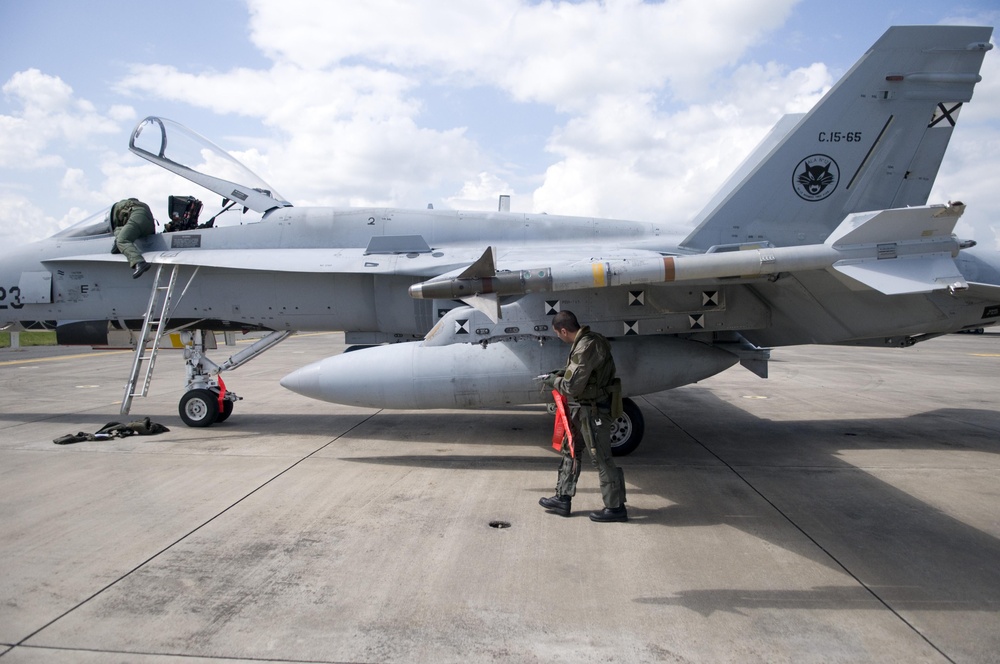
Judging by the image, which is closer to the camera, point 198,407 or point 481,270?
point 481,270

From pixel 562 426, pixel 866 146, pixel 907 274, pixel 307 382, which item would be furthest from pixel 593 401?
pixel 866 146

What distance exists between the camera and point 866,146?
7.28 metres

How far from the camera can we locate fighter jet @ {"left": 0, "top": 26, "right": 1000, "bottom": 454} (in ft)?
18.4

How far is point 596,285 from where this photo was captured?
5.25 metres

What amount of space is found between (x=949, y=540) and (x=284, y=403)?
9541 mm

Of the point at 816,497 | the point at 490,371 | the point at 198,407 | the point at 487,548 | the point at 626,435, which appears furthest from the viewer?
the point at 198,407

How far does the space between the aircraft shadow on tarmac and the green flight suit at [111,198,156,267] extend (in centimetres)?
453

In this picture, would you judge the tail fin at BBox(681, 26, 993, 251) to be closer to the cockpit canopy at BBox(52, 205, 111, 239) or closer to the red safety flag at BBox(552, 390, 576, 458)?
the red safety flag at BBox(552, 390, 576, 458)

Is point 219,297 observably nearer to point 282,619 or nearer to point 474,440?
point 474,440

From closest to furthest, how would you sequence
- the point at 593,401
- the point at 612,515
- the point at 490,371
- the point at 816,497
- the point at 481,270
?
the point at 593,401 < the point at 612,515 < the point at 481,270 < the point at 816,497 < the point at 490,371

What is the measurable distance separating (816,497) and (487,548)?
3089mm

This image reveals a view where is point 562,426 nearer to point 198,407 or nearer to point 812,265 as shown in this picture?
point 812,265

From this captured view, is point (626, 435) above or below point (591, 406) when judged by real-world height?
below

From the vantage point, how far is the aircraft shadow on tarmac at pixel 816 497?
3.77m
